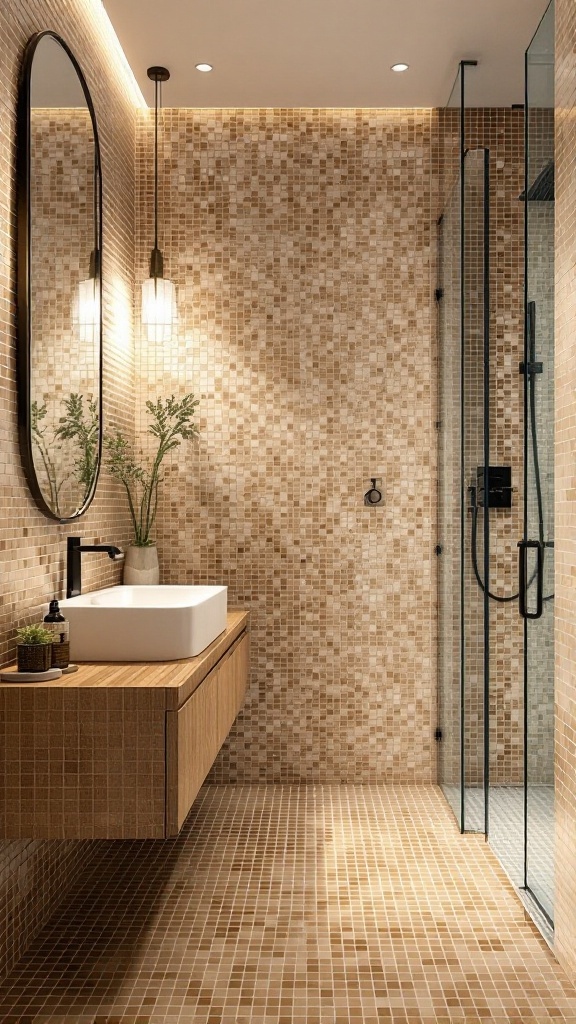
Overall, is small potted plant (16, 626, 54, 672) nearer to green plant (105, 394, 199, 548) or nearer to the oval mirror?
the oval mirror

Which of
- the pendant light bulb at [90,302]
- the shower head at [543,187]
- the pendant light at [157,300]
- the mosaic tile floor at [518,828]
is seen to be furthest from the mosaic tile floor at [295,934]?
the shower head at [543,187]

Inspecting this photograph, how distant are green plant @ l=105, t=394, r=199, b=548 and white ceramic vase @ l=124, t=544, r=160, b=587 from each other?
4cm

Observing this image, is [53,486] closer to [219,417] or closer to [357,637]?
[219,417]

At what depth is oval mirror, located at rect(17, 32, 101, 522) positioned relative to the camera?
2365mm

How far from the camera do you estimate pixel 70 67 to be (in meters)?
2.76

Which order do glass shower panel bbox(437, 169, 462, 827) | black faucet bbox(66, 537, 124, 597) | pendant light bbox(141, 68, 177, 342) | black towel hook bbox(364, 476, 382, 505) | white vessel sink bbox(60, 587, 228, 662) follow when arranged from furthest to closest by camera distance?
1. black towel hook bbox(364, 476, 382, 505)
2. pendant light bbox(141, 68, 177, 342)
3. glass shower panel bbox(437, 169, 462, 827)
4. black faucet bbox(66, 537, 124, 597)
5. white vessel sink bbox(60, 587, 228, 662)

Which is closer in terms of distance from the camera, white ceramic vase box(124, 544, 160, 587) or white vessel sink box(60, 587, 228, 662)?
white vessel sink box(60, 587, 228, 662)

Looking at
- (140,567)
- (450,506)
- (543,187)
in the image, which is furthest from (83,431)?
(543,187)

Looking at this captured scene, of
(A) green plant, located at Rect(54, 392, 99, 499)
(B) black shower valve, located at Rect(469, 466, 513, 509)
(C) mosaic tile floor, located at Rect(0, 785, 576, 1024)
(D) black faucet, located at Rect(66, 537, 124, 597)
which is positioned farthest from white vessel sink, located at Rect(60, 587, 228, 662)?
(B) black shower valve, located at Rect(469, 466, 513, 509)

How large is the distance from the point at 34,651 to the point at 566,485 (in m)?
1.45

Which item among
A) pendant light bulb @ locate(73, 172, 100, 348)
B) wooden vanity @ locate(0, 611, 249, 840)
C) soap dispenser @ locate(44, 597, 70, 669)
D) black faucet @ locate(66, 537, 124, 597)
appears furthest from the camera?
pendant light bulb @ locate(73, 172, 100, 348)

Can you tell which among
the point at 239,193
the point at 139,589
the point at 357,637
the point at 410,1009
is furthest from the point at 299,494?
the point at 410,1009

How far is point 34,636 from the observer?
213cm

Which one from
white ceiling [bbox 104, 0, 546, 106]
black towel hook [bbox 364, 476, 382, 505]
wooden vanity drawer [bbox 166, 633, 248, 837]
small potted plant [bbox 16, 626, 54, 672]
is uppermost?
white ceiling [bbox 104, 0, 546, 106]
